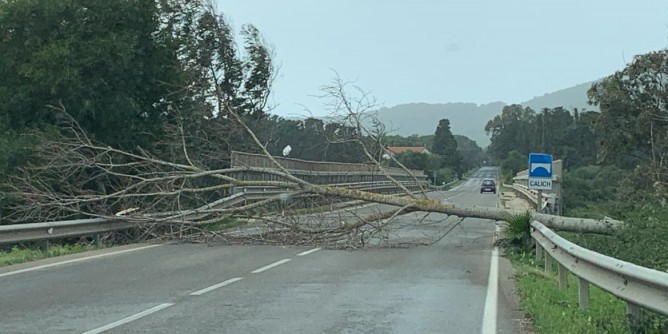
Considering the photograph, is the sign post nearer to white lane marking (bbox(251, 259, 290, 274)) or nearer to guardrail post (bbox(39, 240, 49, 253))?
white lane marking (bbox(251, 259, 290, 274))

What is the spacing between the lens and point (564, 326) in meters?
7.91

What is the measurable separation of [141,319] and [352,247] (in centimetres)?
910

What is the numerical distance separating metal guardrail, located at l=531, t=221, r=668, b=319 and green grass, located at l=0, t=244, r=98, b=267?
9.60 metres

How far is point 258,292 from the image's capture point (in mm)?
10773

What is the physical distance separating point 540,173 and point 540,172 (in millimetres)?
26

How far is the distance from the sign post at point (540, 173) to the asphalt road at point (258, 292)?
3.90m

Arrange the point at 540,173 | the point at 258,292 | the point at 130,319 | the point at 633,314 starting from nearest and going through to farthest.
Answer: the point at 633,314 < the point at 130,319 < the point at 258,292 < the point at 540,173

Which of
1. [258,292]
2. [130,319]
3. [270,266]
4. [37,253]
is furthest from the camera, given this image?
[37,253]

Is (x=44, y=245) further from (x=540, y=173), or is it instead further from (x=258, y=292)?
(x=540, y=173)

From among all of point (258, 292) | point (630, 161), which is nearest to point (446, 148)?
point (630, 161)

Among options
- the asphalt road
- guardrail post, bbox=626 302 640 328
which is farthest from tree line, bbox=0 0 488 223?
guardrail post, bbox=626 302 640 328

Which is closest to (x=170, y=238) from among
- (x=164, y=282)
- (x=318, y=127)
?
(x=318, y=127)

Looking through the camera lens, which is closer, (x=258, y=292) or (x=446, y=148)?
(x=258, y=292)

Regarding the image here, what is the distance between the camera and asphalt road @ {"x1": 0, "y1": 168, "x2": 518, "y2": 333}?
27.5ft
